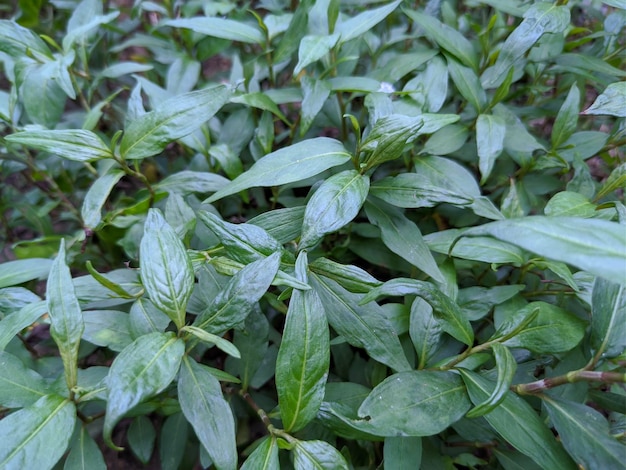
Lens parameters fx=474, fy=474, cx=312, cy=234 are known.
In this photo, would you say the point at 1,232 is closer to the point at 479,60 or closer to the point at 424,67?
the point at 424,67

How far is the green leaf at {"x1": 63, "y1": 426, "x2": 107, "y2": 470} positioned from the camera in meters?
0.81

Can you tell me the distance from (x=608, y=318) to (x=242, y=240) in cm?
59

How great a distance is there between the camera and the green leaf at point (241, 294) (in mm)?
708

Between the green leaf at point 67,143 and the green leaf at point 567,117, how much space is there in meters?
0.97

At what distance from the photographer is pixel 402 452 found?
31.5 inches

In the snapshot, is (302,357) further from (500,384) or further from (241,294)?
(500,384)

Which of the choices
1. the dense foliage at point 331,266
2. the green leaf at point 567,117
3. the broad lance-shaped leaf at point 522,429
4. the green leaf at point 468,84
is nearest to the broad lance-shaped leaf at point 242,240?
the dense foliage at point 331,266

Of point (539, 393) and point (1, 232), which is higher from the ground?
point (539, 393)

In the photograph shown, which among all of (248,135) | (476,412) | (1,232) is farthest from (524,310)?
(1,232)

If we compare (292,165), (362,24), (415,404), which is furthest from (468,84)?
(415,404)

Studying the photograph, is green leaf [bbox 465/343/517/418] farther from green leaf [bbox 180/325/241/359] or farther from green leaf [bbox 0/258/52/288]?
green leaf [bbox 0/258/52/288]

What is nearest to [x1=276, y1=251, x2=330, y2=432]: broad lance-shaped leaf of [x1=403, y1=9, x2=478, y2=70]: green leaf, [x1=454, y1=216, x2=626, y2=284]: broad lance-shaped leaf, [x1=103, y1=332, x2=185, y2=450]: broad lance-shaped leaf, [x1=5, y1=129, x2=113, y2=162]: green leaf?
[x1=103, y1=332, x2=185, y2=450]: broad lance-shaped leaf

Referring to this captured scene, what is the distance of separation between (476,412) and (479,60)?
35.7 inches

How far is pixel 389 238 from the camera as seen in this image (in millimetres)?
924
